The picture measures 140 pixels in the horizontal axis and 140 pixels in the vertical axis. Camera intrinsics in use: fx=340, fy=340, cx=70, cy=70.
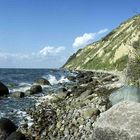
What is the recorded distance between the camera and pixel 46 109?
30.0 m

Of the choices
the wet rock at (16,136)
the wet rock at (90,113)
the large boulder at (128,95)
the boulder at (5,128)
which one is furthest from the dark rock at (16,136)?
the large boulder at (128,95)

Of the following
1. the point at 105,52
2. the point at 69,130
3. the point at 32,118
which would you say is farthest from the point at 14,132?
the point at 105,52

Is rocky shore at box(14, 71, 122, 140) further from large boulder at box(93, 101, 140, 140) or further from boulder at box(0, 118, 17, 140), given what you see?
large boulder at box(93, 101, 140, 140)

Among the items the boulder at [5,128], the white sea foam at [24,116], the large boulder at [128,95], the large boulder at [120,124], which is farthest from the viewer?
the white sea foam at [24,116]

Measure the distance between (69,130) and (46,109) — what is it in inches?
371

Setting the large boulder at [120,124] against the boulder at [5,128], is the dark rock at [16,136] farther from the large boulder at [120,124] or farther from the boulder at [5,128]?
the large boulder at [120,124]

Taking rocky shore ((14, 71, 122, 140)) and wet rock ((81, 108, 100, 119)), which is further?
wet rock ((81, 108, 100, 119))

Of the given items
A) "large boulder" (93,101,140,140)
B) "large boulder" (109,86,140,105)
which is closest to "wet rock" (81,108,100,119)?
"large boulder" (109,86,140,105)

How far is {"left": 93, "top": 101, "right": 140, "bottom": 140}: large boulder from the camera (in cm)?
834

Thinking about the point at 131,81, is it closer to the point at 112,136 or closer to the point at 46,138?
the point at 46,138

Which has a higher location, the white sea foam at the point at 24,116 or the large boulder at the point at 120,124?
the large boulder at the point at 120,124

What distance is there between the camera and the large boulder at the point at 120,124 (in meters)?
8.34

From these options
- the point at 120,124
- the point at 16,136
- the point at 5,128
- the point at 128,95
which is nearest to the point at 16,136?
the point at 16,136

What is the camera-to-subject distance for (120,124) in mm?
8500
